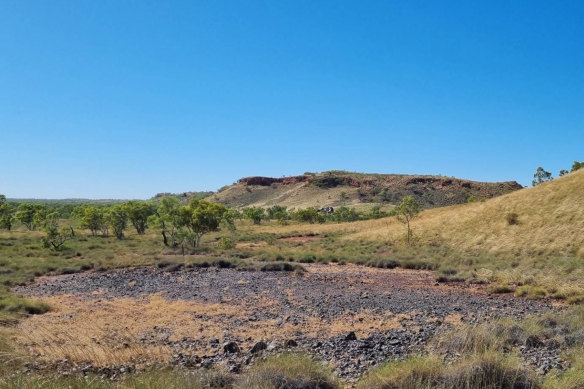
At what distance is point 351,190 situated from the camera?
6063 inches

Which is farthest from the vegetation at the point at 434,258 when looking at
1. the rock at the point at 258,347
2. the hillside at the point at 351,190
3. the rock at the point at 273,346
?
the hillside at the point at 351,190

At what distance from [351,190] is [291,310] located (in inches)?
5524

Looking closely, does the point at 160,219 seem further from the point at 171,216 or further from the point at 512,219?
the point at 512,219

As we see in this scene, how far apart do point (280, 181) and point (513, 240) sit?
496 feet

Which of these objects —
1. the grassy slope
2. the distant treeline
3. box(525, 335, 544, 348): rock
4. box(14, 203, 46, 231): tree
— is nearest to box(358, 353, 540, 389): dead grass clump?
box(525, 335, 544, 348): rock

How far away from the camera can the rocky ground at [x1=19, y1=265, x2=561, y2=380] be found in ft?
31.3

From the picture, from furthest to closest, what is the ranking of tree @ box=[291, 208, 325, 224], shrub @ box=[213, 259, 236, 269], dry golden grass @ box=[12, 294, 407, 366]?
tree @ box=[291, 208, 325, 224], shrub @ box=[213, 259, 236, 269], dry golden grass @ box=[12, 294, 407, 366]

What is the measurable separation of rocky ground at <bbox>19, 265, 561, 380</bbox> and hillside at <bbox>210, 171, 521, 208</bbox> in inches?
4271

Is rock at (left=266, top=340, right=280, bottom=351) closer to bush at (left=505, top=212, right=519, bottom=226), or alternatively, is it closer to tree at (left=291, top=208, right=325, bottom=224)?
bush at (left=505, top=212, right=519, bottom=226)

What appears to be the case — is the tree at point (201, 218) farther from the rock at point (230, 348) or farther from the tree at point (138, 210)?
the rock at point (230, 348)

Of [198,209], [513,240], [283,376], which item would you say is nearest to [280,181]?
[198,209]

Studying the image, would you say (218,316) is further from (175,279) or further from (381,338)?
(175,279)

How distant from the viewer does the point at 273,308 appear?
1614 centimetres

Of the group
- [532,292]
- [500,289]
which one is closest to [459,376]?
[532,292]
